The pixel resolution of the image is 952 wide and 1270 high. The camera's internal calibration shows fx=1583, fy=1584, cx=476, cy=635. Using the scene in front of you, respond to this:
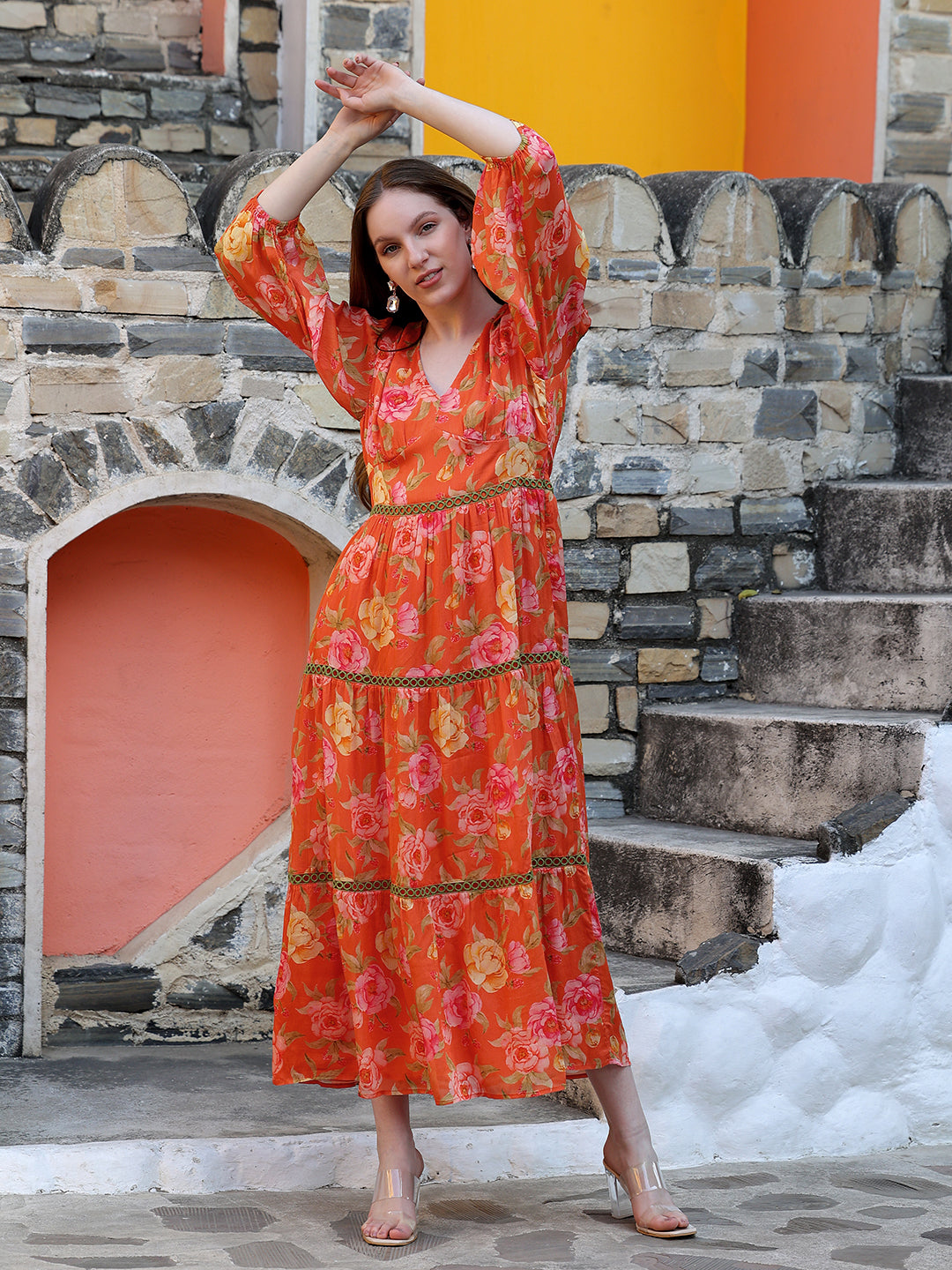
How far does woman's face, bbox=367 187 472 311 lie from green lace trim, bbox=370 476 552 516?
12.7 inches

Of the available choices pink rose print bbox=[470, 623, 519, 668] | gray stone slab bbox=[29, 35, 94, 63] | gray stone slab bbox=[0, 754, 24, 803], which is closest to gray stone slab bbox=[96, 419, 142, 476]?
gray stone slab bbox=[0, 754, 24, 803]

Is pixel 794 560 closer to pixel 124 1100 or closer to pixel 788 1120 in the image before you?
pixel 788 1120

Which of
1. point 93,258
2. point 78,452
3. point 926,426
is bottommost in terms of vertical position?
point 78,452

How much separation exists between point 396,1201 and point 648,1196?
0.43 meters

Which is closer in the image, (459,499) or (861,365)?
(459,499)

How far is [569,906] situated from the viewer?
2686 millimetres

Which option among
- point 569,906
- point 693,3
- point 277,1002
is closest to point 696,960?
point 569,906

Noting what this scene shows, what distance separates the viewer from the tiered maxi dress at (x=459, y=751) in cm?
258

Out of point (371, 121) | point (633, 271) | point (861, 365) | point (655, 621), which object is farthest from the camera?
point (861, 365)

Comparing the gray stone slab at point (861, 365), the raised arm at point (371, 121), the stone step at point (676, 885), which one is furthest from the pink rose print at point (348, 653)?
the gray stone slab at point (861, 365)

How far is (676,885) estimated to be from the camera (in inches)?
144

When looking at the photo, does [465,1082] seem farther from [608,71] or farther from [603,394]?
[608,71]

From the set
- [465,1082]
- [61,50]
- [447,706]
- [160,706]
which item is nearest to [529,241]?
[447,706]

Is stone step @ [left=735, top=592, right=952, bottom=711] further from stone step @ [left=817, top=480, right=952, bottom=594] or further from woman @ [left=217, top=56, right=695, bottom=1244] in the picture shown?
woman @ [left=217, top=56, right=695, bottom=1244]
